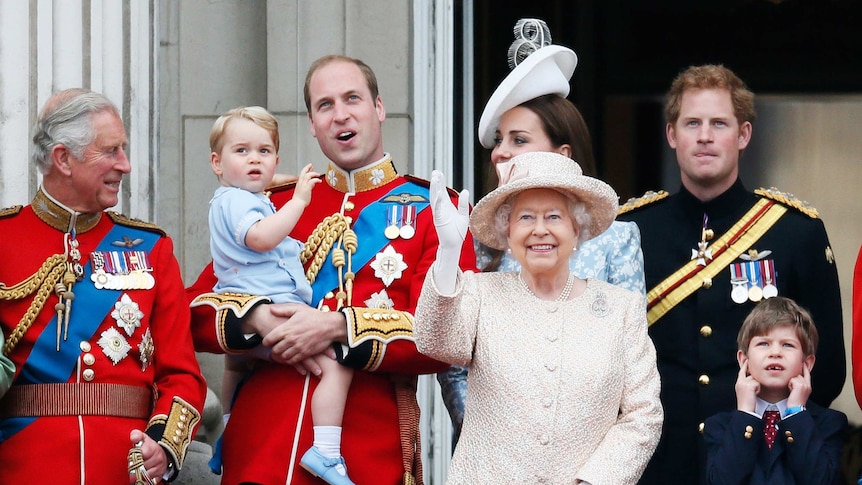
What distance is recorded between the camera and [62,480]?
491cm

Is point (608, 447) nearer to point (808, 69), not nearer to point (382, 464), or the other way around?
point (382, 464)

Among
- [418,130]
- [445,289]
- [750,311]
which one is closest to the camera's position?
[445,289]

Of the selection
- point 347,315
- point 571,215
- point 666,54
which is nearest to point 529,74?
point 571,215

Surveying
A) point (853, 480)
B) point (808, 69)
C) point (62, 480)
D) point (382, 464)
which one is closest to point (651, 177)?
point (808, 69)

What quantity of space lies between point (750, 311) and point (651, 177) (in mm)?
3810

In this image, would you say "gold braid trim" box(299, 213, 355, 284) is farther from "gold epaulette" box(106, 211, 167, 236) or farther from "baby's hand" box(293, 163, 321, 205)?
"gold epaulette" box(106, 211, 167, 236)

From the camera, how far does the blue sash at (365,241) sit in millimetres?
5371

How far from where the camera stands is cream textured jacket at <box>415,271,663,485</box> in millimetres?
4688

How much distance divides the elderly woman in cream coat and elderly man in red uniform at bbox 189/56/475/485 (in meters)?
0.39

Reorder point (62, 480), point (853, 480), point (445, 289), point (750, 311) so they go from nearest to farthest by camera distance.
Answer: point (445, 289)
point (62, 480)
point (750, 311)
point (853, 480)

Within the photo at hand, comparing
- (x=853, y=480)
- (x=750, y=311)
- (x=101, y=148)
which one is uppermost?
(x=101, y=148)

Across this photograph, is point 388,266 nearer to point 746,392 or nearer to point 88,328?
point 88,328

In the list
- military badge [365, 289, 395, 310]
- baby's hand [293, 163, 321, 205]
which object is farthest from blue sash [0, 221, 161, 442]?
military badge [365, 289, 395, 310]

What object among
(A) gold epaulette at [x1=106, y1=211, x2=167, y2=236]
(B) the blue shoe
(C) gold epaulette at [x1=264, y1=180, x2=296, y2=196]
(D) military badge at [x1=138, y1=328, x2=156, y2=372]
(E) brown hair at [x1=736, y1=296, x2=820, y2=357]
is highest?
(C) gold epaulette at [x1=264, y1=180, x2=296, y2=196]
